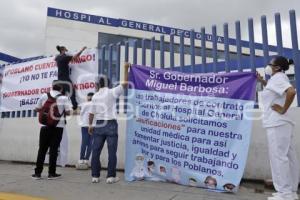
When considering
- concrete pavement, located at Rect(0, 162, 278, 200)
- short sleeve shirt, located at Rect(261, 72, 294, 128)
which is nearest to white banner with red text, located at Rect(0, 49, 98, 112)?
concrete pavement, located at Rect(0, 162, 278, 200)

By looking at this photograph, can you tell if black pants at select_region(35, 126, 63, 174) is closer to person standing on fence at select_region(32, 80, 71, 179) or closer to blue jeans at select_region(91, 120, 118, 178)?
person standing on fence at select_region(32, 80, 71, 179)

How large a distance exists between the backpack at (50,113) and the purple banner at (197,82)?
4.71ft

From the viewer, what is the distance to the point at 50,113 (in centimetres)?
654

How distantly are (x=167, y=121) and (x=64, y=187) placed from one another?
193 centimetres

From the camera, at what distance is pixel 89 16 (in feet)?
130

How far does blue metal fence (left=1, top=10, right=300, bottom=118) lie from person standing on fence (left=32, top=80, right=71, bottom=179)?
161cm

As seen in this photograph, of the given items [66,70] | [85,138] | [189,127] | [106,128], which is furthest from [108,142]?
[66,70]

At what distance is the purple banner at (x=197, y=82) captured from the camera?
18.8 feet

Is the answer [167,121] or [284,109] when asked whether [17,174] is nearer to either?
[167,121]

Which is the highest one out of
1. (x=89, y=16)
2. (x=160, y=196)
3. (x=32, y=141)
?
(x=89, y=16)

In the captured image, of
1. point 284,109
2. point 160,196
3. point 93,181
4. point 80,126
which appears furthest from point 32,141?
point 284,109

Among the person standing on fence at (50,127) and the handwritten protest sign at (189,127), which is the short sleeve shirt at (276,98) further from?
the person standing on fence at (50,127)

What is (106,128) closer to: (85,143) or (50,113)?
(50,113)

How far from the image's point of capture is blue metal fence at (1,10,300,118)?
242 inches
